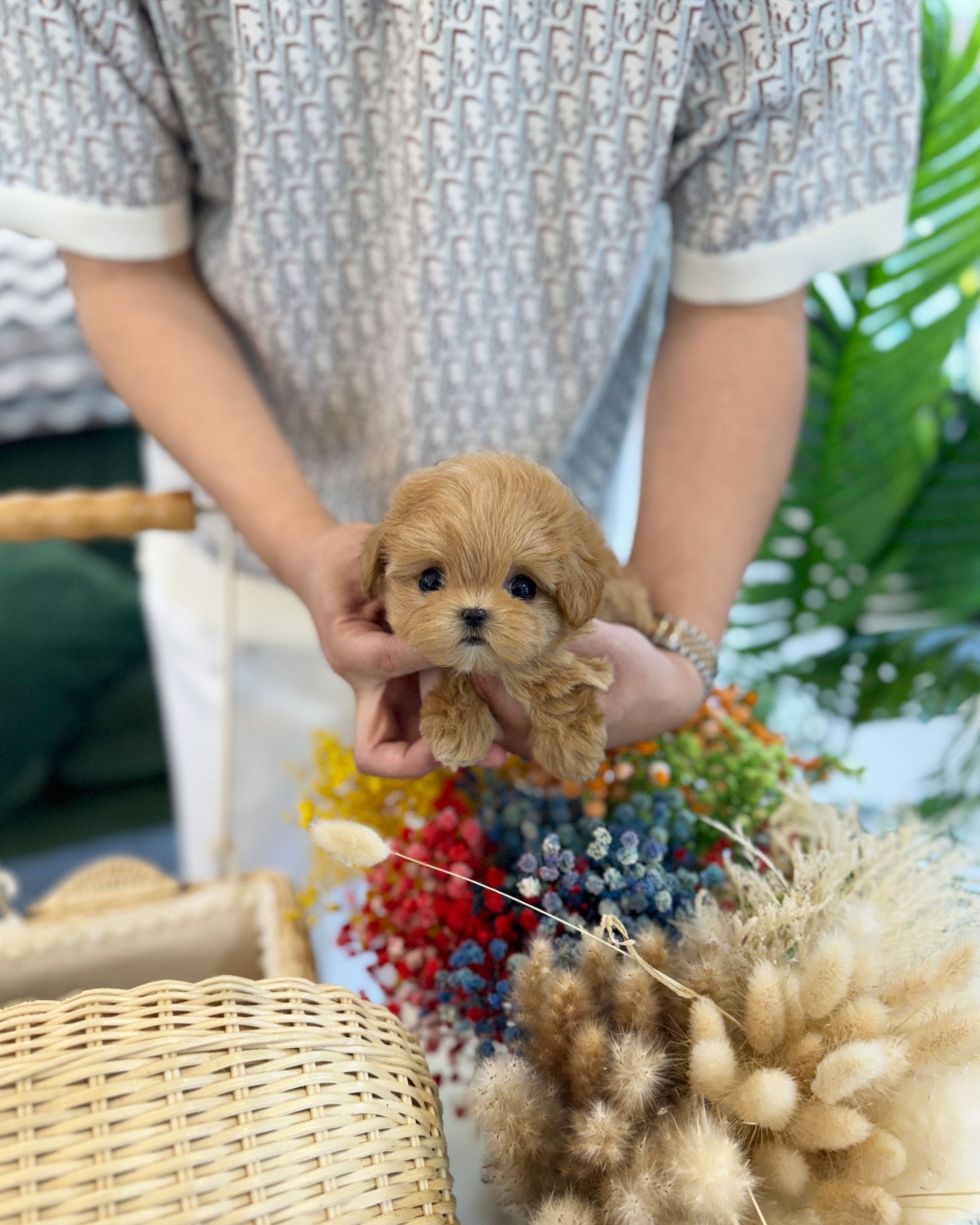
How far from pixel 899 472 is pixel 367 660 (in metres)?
1.06

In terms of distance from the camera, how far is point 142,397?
2.84ft

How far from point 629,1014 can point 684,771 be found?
9.0 inches

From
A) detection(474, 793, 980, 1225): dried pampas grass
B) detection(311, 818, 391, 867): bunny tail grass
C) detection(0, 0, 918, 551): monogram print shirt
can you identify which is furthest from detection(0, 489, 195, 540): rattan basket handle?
detection(474, 793, 980, 1225): dried pampas grass

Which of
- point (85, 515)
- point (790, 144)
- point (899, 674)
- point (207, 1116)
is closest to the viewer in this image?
point (207, 1116)

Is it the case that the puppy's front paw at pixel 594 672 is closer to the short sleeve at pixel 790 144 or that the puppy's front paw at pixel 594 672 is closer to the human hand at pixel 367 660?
the human hand at pixel 367 660

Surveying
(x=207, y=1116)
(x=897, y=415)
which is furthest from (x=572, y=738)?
(x=897, y=415)

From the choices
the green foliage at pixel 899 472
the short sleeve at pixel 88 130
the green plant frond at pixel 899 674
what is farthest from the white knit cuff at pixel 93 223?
the green plant frond at pixel 899 674

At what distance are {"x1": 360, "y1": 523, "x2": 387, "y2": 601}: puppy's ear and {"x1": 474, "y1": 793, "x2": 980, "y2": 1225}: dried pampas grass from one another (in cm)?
23

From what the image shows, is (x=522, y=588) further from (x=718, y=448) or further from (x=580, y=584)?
(x=718, y=448)

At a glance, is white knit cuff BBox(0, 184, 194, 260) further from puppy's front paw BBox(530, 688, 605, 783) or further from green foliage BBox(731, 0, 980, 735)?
green foliage BBox(731, 0, 980, 735)

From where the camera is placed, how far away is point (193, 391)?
0.84 metres

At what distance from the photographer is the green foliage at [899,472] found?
1227 mm

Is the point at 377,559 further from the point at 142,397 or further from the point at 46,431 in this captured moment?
the point at 46,431

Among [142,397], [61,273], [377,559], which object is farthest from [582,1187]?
[61,273]
